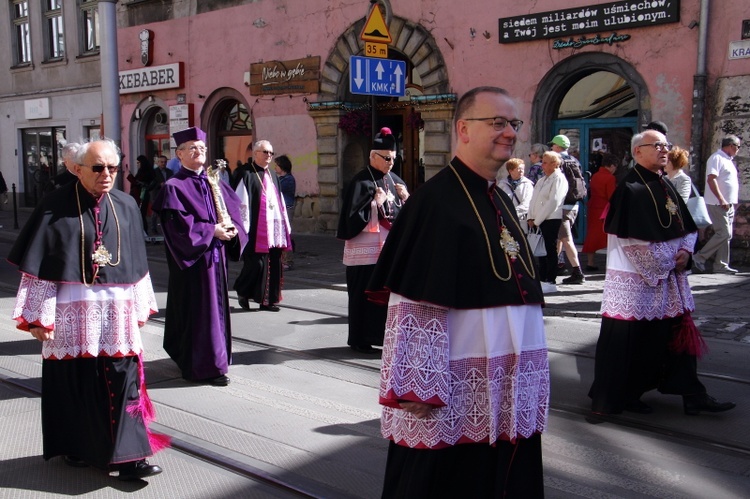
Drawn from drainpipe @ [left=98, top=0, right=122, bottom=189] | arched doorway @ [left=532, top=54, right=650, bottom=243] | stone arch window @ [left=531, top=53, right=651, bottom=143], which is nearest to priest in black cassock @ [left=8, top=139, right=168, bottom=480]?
stone arch window @ [left=531, top=53, right=651, bottom=143]

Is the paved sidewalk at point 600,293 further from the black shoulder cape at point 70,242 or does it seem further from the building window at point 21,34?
the building window at point 21,34

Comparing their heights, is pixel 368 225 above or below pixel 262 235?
above

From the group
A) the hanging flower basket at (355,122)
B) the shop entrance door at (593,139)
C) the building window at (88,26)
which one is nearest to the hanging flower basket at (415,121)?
the hanging flower basket at (355,122)

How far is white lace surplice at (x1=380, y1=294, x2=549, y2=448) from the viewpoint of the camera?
9.73 feet

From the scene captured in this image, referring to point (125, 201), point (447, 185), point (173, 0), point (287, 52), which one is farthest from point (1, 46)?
point (447, 185)

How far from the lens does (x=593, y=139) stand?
46.3 ft

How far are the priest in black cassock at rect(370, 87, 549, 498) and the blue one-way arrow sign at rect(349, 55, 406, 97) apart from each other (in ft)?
25.1

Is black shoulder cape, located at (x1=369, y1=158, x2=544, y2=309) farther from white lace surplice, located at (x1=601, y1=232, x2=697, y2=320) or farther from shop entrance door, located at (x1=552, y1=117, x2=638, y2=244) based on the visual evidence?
shop entrance door, located at (x1=552, y1=117, x2=638, y2=244)

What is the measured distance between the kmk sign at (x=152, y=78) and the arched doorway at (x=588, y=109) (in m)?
10.9

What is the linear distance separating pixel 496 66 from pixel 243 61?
292 inches

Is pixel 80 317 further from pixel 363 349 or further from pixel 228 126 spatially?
pixel 228 126

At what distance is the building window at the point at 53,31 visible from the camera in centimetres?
2566

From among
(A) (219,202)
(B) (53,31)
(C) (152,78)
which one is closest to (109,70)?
(C) (152,78)

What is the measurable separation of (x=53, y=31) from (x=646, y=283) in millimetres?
24845
